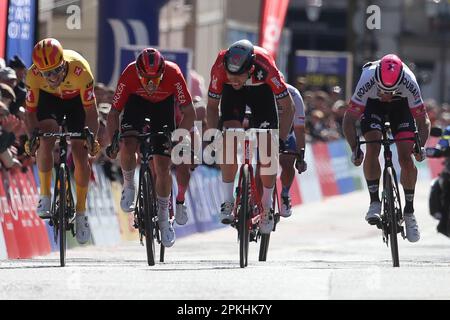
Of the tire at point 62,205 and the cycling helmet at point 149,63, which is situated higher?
the cycling helmet at point 149,63

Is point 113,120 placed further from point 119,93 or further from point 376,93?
point 376,93

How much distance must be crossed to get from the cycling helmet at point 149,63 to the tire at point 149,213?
2.84ft

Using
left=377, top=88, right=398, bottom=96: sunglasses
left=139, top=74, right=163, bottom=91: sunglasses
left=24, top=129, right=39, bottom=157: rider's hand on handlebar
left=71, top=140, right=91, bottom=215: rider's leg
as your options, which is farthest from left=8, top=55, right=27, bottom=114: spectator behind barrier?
left=377, top=88, right=398, bottom=96: sunglasses

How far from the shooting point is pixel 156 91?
44.9 ft

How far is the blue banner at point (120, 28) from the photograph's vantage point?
78.1 ft

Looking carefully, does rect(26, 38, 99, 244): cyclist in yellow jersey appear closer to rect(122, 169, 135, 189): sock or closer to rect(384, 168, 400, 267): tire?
rect(122, 169, 135, 189): sock

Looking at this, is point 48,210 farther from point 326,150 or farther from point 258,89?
point 326,150

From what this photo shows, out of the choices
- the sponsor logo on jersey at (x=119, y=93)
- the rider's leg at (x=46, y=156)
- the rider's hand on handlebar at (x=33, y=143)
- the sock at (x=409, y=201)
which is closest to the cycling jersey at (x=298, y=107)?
the sock at (x=409, y=201)

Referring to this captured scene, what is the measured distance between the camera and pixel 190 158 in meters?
14.4

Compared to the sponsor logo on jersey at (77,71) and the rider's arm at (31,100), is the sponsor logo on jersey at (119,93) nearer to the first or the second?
the sponsor logo on jersey at (77,71)

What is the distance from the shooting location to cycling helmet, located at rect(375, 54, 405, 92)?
43.7 ft

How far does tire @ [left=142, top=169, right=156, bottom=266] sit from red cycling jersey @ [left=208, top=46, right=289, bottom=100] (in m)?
0.92

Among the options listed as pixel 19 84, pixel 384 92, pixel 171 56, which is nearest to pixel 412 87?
pixel 384 92
